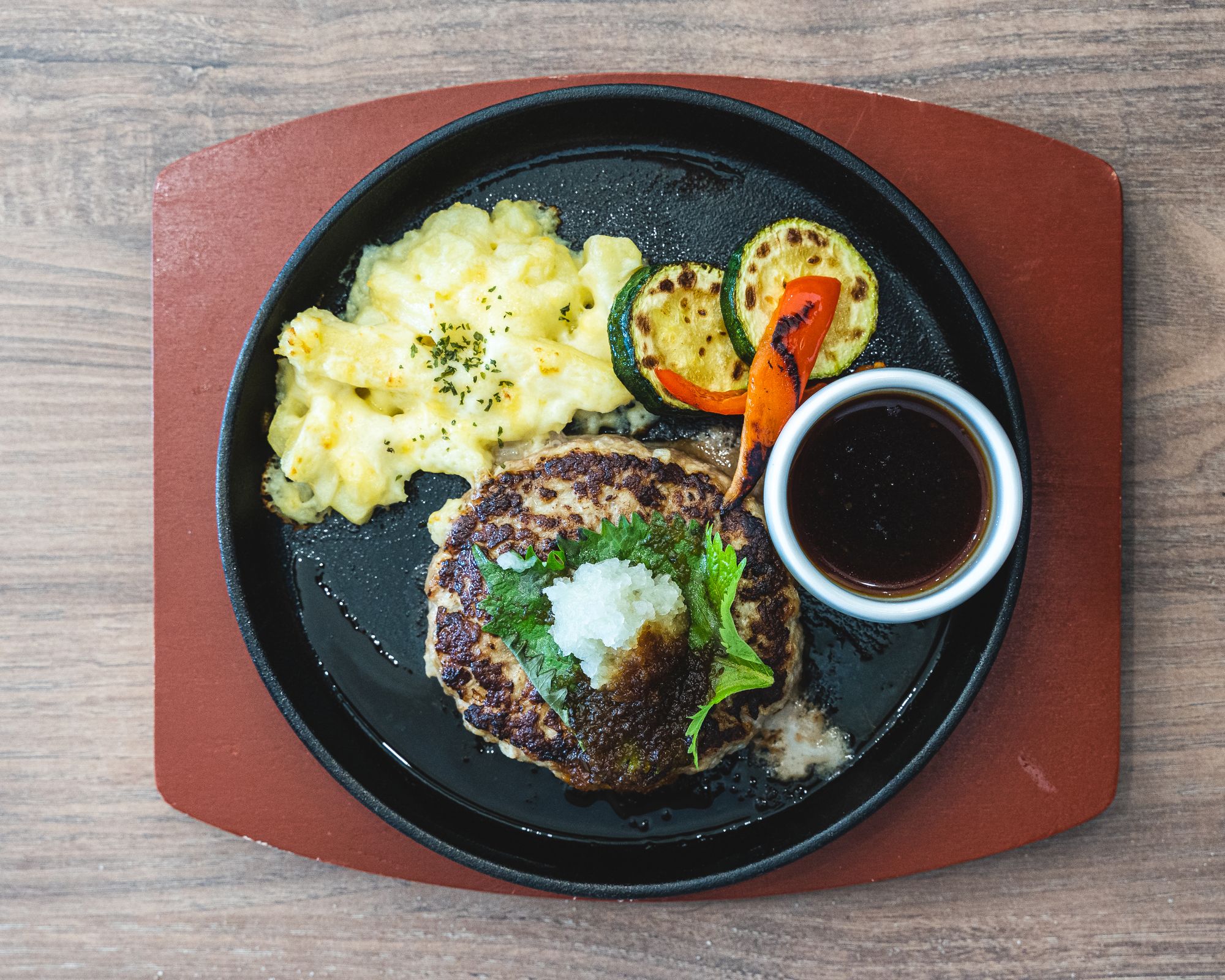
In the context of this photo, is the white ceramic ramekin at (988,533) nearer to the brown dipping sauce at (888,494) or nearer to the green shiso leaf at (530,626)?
the brown dipping sauce at (888,494)

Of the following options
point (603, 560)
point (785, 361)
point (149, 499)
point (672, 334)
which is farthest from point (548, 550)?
point (149, 499)

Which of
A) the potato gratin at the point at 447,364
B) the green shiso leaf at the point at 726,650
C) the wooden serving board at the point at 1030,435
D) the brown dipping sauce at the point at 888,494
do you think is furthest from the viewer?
the wooden serving board at the point at 1030,435

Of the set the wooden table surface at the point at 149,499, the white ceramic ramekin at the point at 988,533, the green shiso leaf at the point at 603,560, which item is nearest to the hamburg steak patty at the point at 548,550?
the green shiso leaf at the point at 603,560

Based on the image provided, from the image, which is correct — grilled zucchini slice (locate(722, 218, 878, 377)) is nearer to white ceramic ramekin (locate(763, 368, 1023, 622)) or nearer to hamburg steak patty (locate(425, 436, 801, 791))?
white ceramic ramekin (locate(763, 368, 1023, 622))

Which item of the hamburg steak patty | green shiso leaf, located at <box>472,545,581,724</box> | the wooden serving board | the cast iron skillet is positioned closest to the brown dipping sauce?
the hamburg steak patty

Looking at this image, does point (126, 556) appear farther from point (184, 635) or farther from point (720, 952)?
point (720, 952)

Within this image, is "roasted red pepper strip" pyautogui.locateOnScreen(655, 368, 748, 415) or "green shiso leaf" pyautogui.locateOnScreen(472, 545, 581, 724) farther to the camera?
"roasted red pepper strip" pyautogui.locateOnScreen(655, 368, 748, 415)

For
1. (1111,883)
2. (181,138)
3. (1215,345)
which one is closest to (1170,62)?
(1215,345)
